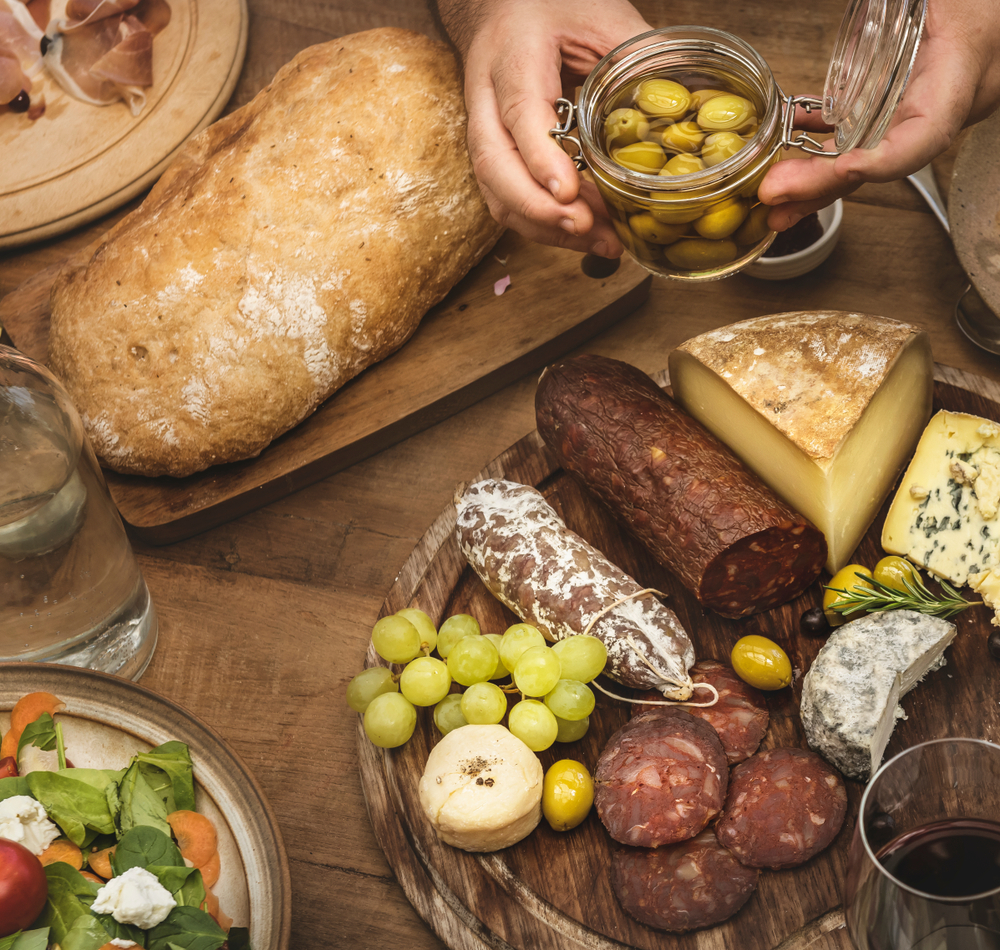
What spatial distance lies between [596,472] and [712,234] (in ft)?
1.46

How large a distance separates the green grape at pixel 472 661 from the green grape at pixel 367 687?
0.11m

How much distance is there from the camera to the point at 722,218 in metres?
1.24

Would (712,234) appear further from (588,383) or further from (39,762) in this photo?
(39,762)

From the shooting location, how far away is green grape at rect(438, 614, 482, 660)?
4.72 feet

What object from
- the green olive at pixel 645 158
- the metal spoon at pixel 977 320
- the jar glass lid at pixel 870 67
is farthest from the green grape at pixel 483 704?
the metal spoon at pixel 977 320

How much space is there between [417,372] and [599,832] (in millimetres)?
930

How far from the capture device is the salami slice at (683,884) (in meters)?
1.21

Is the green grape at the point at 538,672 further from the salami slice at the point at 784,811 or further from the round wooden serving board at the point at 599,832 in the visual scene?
the salami slice at the point at 784,811

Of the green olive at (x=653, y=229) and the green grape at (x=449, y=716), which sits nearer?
the green olive at (x=653, y=229)

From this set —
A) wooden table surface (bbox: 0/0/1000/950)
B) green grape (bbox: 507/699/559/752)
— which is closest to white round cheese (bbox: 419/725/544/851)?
green grape (bbox: 507/699/559/752)

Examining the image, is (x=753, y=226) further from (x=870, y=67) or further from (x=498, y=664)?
(x=498, y=664)

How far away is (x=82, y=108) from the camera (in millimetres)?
2021

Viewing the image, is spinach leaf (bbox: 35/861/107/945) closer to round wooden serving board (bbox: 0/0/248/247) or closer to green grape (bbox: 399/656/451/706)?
A: green grape (bbox: 399/656/451/706)

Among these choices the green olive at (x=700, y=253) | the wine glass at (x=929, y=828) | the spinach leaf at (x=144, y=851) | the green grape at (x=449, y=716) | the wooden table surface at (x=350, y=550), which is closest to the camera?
the wine glass at (x=929, y=828)
